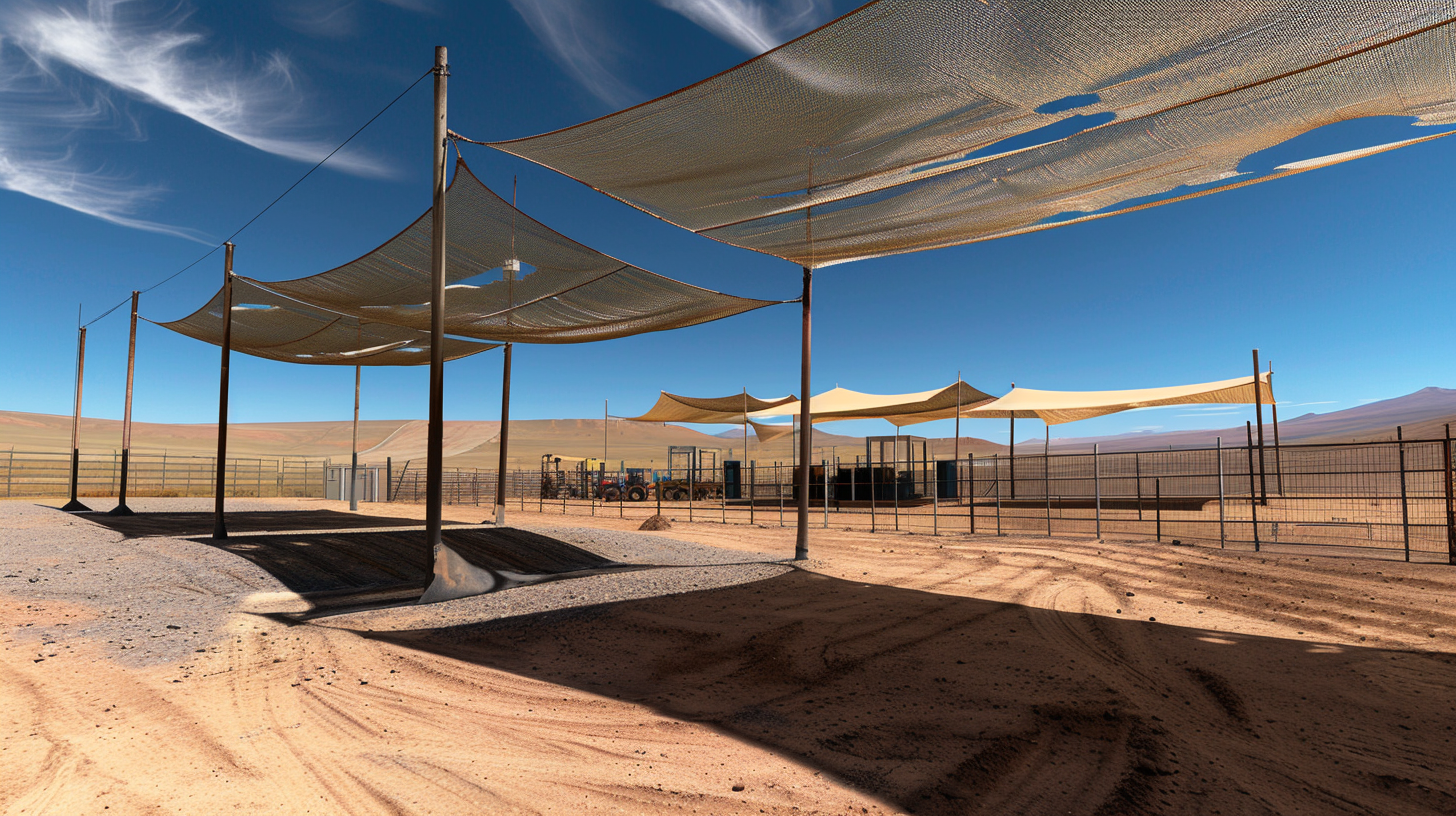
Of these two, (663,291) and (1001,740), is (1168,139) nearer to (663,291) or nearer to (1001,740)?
(1001,740)

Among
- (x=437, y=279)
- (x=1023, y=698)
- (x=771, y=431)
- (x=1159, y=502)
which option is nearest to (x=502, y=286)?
(x=437, y=279)

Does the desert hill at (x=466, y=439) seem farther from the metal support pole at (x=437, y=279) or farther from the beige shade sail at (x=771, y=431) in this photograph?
the metal support pole at (x=437, y=279)

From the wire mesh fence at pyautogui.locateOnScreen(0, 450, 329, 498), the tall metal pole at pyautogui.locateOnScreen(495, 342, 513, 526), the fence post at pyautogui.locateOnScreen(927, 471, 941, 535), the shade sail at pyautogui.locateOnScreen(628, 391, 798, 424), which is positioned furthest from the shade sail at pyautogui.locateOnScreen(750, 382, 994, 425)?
the wire mesh fence at pyautogui.locateOnScreen(0, 450, 329, 498)

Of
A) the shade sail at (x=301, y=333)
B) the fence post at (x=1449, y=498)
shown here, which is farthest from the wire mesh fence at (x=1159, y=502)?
the shade sail at (x=301, y=333)

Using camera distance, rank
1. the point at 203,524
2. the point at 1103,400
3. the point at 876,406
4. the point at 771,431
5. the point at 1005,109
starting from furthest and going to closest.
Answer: the point at 771,431 < the point at 876,406 < the point at 1103,400 < the point at 203,524 < the point at 1005,109

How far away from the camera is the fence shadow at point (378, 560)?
6051mm

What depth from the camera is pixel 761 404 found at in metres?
19.7

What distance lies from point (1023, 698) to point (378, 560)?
6.26m

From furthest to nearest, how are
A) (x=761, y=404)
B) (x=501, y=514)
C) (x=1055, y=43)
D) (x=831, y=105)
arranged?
1. (x=761, y=404)
2. (x=501, y=514)
3. (x=831, y=105)
4. (x=1055, y=43)

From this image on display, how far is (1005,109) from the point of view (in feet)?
14.1

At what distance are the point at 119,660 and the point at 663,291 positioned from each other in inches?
212

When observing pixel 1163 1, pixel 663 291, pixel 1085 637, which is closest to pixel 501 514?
pixel 663 291

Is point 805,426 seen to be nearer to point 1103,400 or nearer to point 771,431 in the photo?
point 1103,400

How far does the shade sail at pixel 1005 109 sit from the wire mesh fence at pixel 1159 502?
199 inches
